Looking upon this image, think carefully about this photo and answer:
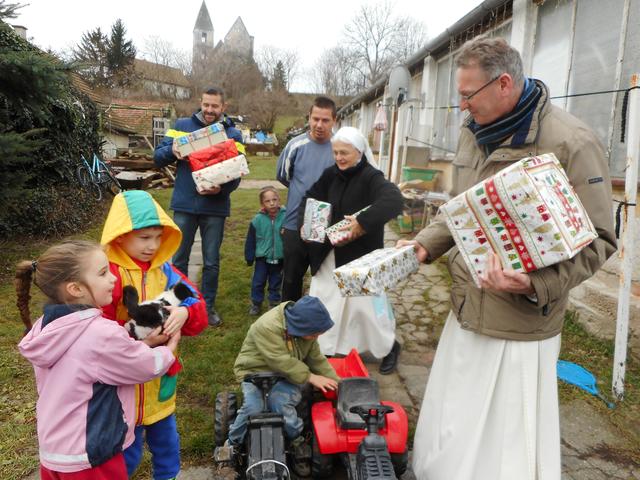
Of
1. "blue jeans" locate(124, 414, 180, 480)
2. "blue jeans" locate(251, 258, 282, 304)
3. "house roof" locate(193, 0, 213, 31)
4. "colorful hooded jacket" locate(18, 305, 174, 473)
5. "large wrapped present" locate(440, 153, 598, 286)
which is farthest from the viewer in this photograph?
"house roof" locate(193, 0, 213, 31)

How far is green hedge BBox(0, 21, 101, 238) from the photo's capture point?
5168mm

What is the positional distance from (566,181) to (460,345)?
902mm

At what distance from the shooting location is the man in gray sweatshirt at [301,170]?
12.6ft

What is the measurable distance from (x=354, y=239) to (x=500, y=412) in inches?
64.5

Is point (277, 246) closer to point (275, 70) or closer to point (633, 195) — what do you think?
point (633, 195)

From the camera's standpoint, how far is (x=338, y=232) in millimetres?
3348

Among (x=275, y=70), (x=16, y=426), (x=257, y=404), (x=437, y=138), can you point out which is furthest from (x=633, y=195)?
(x=275, y=70)

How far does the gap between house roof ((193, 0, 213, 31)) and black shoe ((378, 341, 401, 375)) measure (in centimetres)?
9344

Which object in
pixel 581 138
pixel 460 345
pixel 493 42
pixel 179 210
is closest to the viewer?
pixel 581 138

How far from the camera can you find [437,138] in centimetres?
953

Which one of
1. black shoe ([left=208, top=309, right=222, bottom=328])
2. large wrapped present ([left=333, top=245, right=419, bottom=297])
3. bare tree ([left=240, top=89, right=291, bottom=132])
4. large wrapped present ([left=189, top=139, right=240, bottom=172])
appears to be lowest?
black shoe ([left=208, top=309, right=222, bottom=328])

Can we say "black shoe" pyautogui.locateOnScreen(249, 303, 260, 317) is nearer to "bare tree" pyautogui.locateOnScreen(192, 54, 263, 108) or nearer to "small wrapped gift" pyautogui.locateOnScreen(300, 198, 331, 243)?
"small wrapped gift" pyautogui.locateOnScreen(300, 198, 331, 243)

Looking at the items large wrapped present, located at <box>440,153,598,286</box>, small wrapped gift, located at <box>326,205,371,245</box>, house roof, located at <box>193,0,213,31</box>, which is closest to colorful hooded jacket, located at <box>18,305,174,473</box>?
large wrapped present, located at <box>440,153,598,286</box>

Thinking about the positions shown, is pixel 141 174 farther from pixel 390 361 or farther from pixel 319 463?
pixel 319 463
